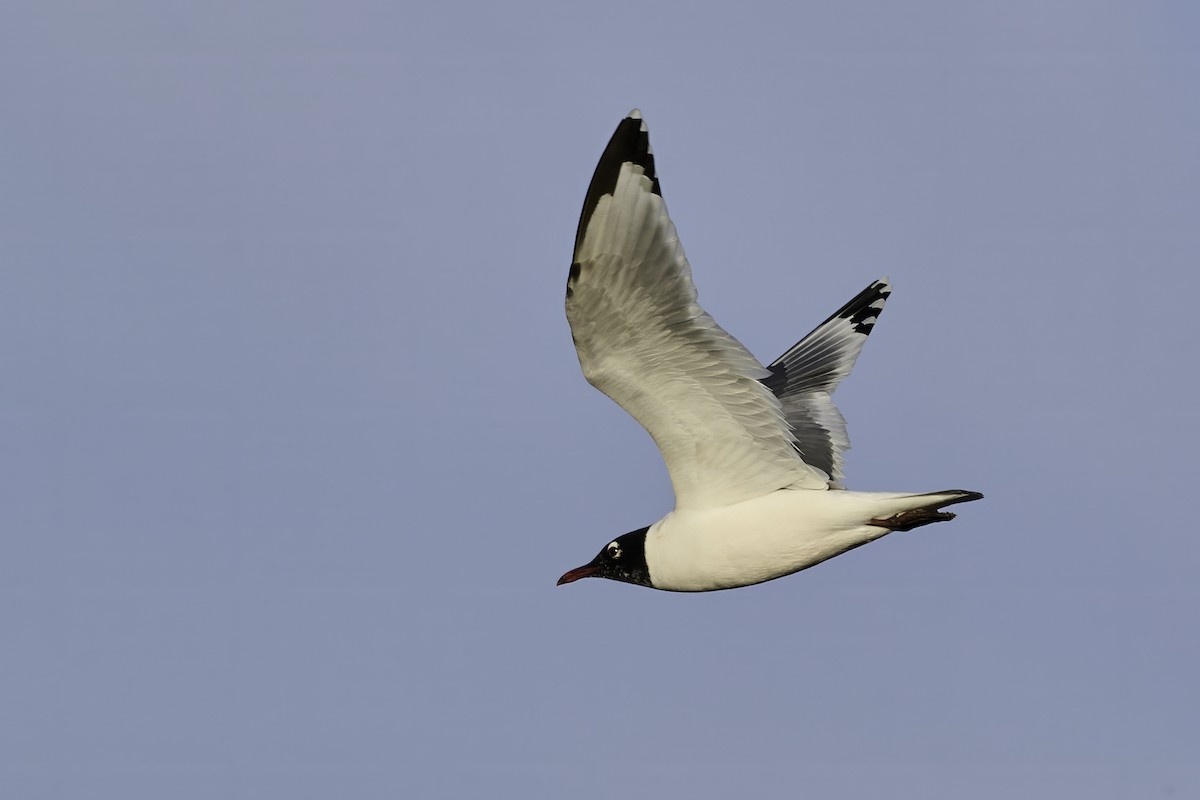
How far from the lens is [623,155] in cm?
736

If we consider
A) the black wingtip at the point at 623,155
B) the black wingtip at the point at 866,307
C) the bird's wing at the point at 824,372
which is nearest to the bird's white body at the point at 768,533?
the bird's wing at the point at 824,372

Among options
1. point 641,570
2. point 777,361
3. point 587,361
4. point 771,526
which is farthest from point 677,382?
point 777,361

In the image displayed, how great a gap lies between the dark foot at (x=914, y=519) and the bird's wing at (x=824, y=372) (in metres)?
1.23

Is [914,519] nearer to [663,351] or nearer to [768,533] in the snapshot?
[768,533]

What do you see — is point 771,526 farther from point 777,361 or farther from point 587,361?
point 777,361

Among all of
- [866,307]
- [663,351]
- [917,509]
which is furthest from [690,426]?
[866,307]

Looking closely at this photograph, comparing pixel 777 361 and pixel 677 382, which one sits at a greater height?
pixel 777 361

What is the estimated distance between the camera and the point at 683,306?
7.90 meters

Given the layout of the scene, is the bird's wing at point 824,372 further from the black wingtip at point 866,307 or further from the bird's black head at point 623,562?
the bird's black head at point 623,562

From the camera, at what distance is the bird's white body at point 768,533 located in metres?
8.98

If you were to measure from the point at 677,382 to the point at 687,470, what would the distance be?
3.18 feet

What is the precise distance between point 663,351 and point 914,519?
6.43 ft

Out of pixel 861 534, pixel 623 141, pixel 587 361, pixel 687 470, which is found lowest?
pixel 861 534

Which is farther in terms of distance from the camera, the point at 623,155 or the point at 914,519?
the point at 914,519
